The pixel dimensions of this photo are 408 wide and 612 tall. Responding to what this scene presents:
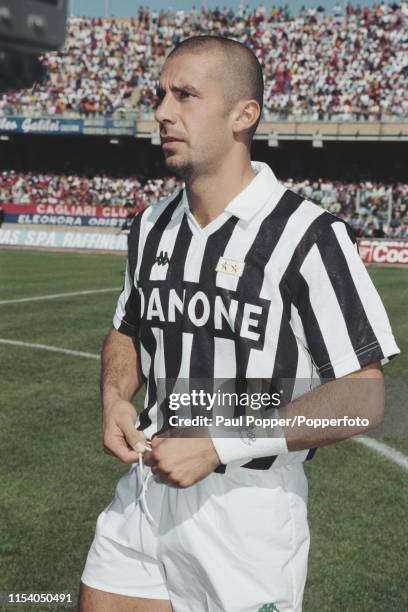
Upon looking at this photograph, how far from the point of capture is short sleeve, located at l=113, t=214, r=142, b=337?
2.76 metres

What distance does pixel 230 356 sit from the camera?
94.0 inches

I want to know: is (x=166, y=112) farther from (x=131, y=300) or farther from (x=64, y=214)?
(x=64, y=214)

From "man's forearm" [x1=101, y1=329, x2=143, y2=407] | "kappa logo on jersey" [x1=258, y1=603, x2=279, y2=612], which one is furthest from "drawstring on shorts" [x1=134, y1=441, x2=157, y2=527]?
"kappa logo on jersey" [x1=258, y1=603, x2=279, y2=612]

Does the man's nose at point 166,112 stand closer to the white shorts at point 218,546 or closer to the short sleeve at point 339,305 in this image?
the short sleeve at point 339,305

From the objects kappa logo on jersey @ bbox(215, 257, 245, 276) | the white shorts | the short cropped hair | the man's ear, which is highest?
the short cropped hair

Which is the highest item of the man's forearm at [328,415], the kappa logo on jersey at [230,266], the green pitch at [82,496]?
the kappa logo on jersey at [230,266]

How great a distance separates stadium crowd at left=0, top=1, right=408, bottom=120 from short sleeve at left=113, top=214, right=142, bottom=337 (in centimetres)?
3741

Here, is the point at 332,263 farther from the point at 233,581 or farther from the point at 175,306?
the point at 233,581

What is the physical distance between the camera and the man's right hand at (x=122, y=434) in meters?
2.29

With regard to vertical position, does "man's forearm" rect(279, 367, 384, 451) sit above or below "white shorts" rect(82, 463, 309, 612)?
above

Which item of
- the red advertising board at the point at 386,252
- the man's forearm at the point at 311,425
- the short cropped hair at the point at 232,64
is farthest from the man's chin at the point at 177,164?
the red advertising board at the point at 386,252

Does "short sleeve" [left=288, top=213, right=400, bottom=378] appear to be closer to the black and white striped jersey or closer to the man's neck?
the black and white striped jersey

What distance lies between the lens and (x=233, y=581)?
2246mm

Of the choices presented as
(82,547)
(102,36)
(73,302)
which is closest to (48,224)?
(102,36)
